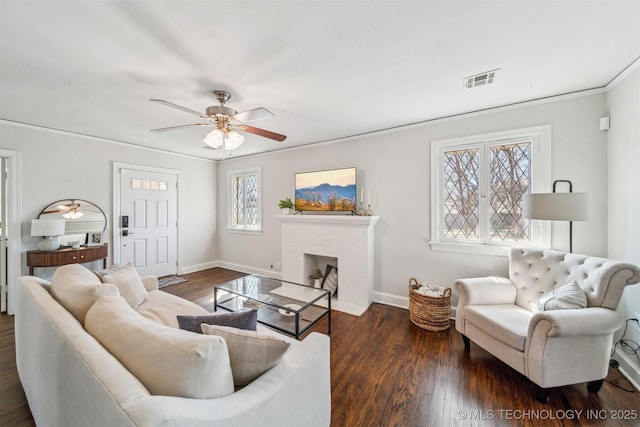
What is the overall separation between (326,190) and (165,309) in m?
2.47

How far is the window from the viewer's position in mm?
4742

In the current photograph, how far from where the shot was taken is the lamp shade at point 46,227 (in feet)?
9.66

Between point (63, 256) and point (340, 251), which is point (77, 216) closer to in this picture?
point (63, 256)

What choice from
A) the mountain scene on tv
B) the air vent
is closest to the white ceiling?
the air vent

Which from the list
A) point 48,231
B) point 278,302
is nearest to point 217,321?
point 278,302

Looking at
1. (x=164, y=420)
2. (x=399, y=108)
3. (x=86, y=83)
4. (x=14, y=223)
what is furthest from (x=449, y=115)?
(x=14, y=223)

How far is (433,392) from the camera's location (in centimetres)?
176

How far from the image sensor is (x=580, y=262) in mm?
1993

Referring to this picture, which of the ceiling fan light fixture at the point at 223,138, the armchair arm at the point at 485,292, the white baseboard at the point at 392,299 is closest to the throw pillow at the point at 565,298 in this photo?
the armchair arm at the point at 485,292

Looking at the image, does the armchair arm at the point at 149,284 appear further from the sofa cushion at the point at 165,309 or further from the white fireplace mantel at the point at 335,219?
the white fireplace mantel at the point at 335,219

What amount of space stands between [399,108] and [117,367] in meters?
2.90

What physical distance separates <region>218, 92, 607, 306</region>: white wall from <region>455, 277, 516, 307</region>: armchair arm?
1.56 feet

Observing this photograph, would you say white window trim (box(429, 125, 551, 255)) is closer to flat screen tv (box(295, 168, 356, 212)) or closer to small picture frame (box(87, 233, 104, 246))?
flat screen tv (box(295, 168, 356, 212))

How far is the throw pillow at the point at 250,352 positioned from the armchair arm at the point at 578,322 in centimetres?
169
